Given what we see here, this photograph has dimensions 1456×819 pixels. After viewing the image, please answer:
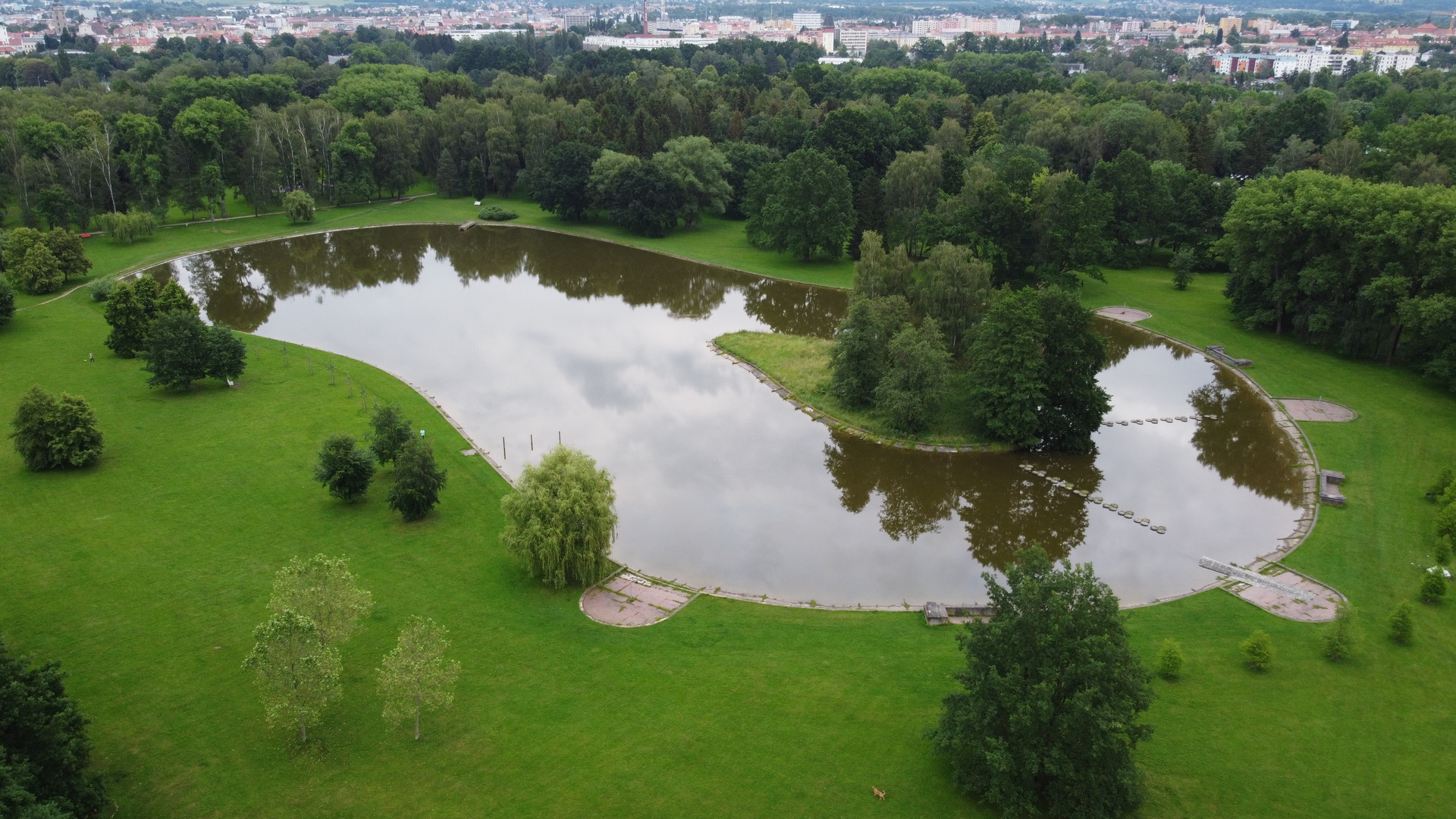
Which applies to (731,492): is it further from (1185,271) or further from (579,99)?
(579,99)

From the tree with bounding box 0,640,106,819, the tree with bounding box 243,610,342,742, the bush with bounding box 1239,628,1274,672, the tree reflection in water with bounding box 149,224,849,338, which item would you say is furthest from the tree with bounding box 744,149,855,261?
the tree with bounding box 0,640,106,819

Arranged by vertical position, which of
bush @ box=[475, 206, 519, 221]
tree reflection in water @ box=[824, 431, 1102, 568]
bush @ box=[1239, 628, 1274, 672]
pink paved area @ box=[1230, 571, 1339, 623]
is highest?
bush @ box=[475, 206, 519, 221]

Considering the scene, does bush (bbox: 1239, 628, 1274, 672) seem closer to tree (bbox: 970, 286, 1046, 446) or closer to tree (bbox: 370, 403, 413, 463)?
tree (bbox: 970, 286, 1046, 446)

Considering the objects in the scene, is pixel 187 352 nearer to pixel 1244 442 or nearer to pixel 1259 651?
pixel 1259 651

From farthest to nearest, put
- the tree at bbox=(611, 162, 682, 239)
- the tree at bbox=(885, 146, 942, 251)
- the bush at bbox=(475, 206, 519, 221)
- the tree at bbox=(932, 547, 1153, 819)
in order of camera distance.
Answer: the bush at bbox=(475, 206, 519, 221)
the tree at bbox=(611, 162, 682, 239)
the tree at bbox=(885, 146, 942, 251)
the tree at bbox=(932, 547, 1153, 819)

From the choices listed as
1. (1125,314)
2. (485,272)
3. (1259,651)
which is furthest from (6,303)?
(1125,314)

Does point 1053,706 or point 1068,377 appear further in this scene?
point 1068,377
